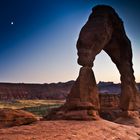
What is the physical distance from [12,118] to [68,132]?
316cm

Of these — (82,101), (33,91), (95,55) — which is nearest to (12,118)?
(82,101)

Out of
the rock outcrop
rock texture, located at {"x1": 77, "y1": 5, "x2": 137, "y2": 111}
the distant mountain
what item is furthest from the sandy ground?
the distant mountain

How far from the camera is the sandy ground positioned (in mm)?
9766

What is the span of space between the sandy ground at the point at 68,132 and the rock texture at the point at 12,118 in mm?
1012

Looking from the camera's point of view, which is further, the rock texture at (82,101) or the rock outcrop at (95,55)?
the rock outcrop at (95,55)

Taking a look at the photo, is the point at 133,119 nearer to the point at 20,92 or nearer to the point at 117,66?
the point at 117,66

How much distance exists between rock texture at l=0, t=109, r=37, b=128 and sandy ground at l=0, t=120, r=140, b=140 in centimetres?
101

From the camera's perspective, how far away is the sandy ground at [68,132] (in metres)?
9.77

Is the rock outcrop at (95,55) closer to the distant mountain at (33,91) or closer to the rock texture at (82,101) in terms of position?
the rock texture at (82,101)

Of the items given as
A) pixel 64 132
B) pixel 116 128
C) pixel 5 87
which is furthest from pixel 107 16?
pixel 5 87

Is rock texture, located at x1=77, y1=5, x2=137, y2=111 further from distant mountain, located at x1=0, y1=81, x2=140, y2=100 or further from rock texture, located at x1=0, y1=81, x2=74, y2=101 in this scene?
distant mountain, located at x1=0, y1=81, x2=140, y2=100

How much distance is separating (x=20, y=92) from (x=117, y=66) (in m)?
93.1

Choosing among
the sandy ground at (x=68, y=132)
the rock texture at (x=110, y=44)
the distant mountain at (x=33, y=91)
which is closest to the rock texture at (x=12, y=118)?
the sandy ground at (x=68, y=132)

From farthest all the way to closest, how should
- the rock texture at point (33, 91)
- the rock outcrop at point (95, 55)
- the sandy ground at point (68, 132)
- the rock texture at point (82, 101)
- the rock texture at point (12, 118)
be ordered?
the rock texture at point (33, 91) → the rock outcrop at point (95, 55) → the rock texture at point (82, 101) → the rock texture at point (12, 118) → the sandy ground at point (68, 132)
